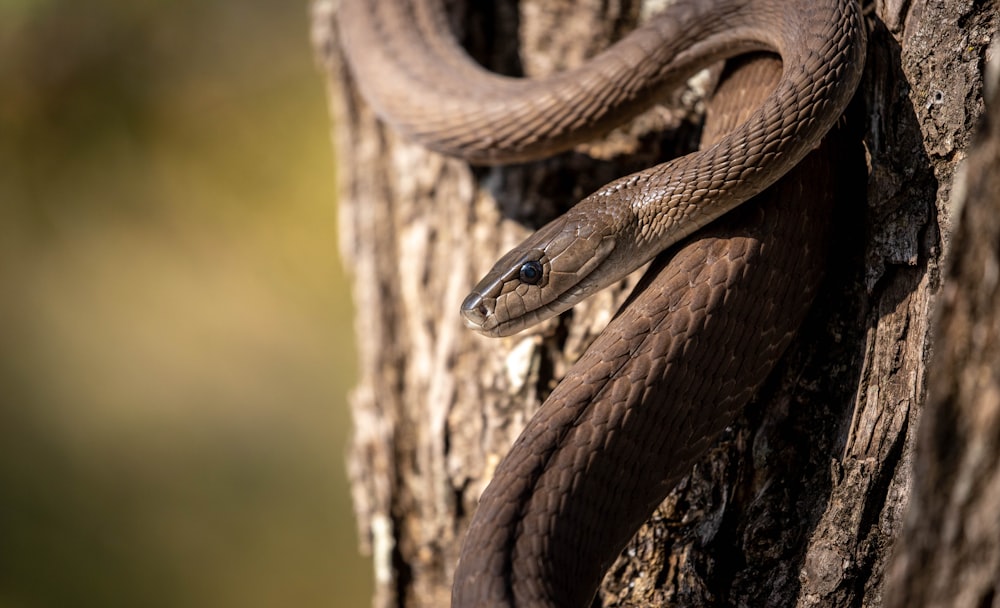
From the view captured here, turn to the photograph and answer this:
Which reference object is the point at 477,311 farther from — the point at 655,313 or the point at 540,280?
the point at 655,313

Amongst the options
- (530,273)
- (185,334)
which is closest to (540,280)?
(530,273)

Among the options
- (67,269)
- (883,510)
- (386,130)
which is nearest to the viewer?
(883,510)

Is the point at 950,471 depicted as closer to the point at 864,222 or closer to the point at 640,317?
the point at 640,317

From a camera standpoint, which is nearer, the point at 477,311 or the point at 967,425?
the point at 967,425

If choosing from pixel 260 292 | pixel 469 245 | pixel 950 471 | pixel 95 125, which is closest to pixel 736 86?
pixel 469 245

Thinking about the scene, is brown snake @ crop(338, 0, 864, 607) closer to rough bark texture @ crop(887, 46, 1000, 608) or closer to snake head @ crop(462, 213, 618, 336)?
snake head @ crop(462, 213, 618, 336)

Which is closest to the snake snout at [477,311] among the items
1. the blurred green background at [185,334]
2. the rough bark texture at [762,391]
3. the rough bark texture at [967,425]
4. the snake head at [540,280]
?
the snake head at [540,280]
